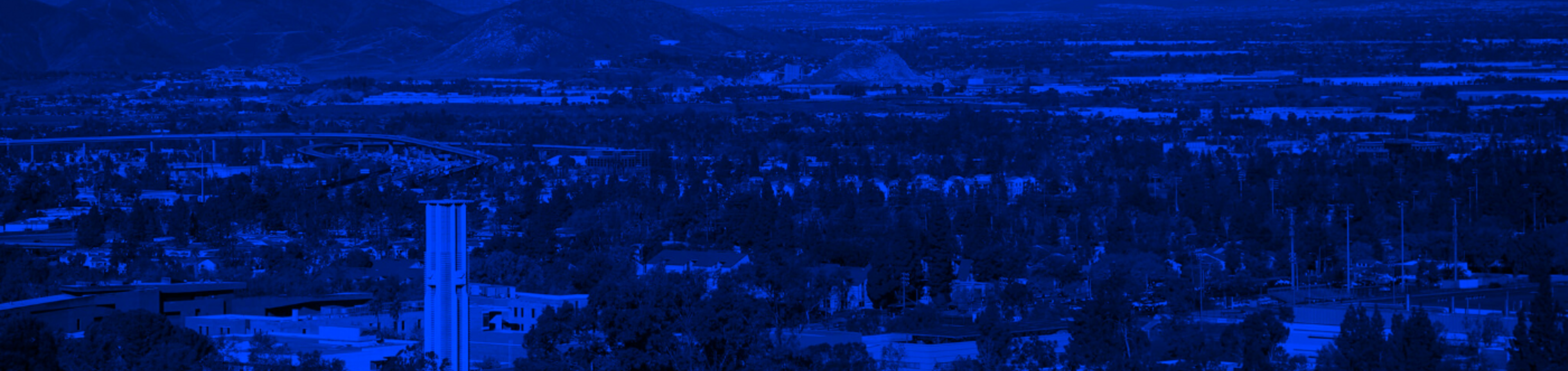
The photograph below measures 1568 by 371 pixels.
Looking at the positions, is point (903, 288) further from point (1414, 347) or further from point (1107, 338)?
point (1414, 347)

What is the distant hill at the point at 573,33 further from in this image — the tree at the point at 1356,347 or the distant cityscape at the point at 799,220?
the tree at the point at 1356,347

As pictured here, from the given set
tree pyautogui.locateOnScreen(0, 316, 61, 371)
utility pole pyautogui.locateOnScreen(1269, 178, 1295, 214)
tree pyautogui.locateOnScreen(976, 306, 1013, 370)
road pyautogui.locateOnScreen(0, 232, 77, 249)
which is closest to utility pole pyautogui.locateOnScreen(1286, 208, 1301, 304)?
utility pole pyautogui.locateOnScreen(1269, 178, 1295, 214)

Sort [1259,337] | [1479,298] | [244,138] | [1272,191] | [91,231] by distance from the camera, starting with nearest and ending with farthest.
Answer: [1259,337] < [1479,298] < [91,231] < [1272,191] < [244,138]

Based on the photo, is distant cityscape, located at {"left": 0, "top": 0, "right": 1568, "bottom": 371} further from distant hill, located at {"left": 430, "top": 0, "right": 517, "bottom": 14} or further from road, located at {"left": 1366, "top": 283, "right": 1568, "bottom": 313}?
distant hill, located at {"left": 430, "top": 0, "right": 517, "bottom": 14}

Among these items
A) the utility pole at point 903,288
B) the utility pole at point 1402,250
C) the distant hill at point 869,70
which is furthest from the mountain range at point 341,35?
the utility pole at point 903,288

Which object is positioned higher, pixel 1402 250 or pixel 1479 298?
pixel 1402 250

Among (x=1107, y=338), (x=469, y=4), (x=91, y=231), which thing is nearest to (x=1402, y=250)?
(x=1107, y=338)
